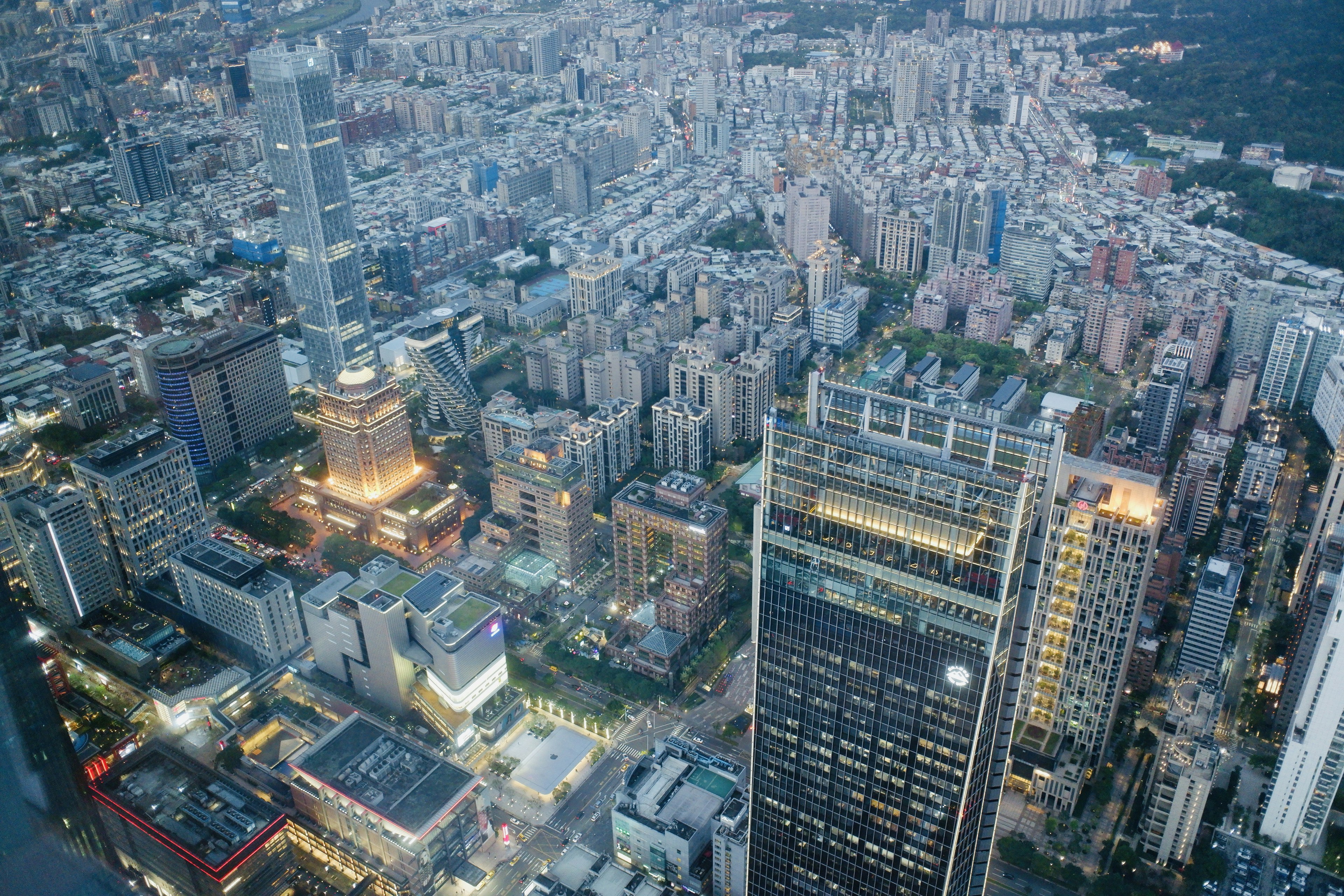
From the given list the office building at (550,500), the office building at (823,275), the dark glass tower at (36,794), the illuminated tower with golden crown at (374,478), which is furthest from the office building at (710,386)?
the dark glass tower at (36,794)

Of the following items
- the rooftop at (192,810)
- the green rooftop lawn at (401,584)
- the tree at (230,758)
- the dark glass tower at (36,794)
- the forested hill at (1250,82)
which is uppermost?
the dark glass tower at (36,794)

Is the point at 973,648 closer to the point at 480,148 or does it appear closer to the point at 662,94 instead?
the point at 480,148

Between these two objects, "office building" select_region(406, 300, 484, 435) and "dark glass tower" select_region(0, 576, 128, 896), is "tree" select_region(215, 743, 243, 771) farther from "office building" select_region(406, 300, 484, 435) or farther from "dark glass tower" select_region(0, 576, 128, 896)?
"dark glass tower" select_region(0, 576, 128, 896)

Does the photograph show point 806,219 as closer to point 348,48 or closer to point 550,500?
→ point 550,500

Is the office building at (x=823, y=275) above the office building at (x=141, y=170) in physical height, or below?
below

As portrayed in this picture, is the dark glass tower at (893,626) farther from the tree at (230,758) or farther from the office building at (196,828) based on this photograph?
the tree at (230,758)

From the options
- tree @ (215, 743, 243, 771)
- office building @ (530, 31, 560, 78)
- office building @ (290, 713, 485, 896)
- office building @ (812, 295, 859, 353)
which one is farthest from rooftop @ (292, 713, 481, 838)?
office building @ (530, 31, 560, 78)
